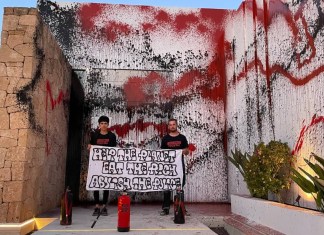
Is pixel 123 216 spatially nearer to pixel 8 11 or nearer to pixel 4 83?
pixel 4 83

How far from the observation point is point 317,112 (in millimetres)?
3912

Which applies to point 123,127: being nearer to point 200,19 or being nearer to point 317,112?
point 200,19

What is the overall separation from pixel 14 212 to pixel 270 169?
10.9 ft

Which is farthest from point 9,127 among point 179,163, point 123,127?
point 123,127

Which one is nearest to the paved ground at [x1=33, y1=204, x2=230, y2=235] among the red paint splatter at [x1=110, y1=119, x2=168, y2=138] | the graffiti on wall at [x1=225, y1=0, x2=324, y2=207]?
the graffiti on wall at [x1=225, y1=0, x2=324, y2=207]

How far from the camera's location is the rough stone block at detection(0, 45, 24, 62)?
14.1 ft

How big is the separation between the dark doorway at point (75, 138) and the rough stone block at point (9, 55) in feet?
8.96

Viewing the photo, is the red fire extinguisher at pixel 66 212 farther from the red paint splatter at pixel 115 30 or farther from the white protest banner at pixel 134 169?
the red paint splatter at pixel 115 30

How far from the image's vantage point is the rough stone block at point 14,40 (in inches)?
171

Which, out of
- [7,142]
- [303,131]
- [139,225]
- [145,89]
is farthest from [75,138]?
[303,131]

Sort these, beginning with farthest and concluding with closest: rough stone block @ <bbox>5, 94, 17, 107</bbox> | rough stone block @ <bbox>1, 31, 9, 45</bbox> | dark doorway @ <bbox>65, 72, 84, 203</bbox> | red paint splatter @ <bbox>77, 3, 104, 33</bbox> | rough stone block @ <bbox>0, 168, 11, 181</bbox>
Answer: red paint splatter @ <bbox>77, 3, 104, 33</bbox>, dark doorway @ <bbox>65, 72, 84, 203</bbox>, rough stone block @ <bbox>1, 31, 9, 45</bbox>, rough stone block @ <bbox>5, 94, 17, 107</bbox>, rough stone block @ <bbox>0, 168, 11, 181</bbox>

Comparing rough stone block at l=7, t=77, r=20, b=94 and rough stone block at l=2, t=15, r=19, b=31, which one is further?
rough stone block at l=2, t=15, r=19, b=31

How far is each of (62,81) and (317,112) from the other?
14.5 feet

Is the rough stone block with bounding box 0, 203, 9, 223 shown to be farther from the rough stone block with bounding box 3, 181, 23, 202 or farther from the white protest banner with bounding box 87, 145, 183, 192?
the white protest banner with bounding box 87, 145, 183, 192
